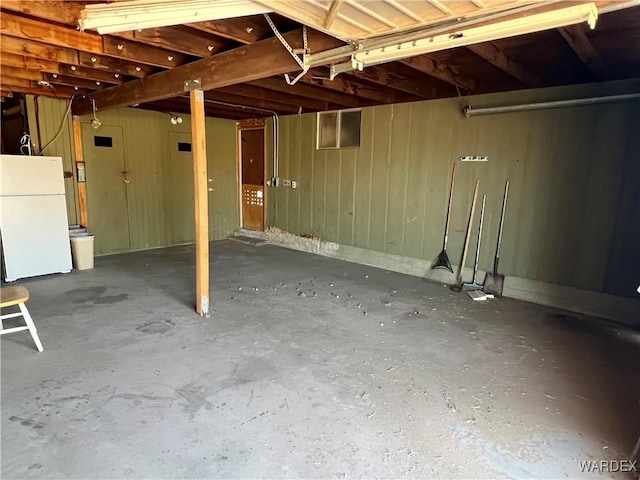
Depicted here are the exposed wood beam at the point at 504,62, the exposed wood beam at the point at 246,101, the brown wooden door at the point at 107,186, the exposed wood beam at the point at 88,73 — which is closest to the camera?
the exposed wood beam at the point at 504,62

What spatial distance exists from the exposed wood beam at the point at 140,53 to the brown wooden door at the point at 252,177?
3.80m

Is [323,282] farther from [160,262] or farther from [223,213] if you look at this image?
[223,213]

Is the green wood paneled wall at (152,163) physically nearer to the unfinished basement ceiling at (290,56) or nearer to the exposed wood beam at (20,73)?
the unfinished basement ceiling at (290,56)

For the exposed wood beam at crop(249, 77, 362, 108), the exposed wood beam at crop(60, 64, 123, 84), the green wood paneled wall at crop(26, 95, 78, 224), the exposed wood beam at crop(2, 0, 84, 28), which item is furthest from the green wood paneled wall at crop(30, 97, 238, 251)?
the exposed wood beam at crop(2, 0, 84, 28)

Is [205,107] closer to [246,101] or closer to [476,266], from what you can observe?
[246,101]

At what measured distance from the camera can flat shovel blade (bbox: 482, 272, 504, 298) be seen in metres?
4.59

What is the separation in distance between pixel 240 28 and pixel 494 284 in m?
3.92

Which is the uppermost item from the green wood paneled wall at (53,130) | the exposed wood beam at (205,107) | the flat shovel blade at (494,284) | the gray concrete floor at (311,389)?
the exposed wood beam at (205,107)

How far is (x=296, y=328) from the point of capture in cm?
346

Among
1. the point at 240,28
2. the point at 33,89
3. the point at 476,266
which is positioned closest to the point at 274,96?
the point at 240,28

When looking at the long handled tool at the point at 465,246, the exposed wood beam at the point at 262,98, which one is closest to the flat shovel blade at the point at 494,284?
the long handled tool at the point at 465,246

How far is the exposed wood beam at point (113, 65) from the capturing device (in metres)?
3.56

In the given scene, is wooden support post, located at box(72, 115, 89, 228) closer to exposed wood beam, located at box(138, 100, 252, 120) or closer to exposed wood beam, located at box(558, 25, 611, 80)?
exposed wood beam, located at box(138, 100, 252, 120)

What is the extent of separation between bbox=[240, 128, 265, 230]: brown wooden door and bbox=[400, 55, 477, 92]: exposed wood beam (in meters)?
4.18
